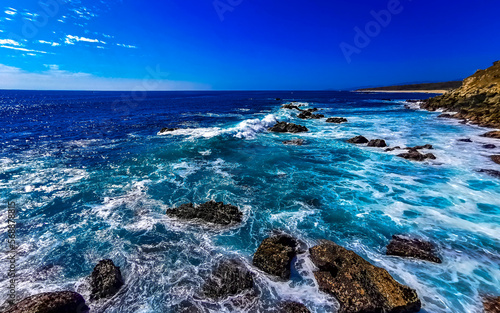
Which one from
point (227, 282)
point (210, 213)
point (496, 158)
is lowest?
point (227, 282)

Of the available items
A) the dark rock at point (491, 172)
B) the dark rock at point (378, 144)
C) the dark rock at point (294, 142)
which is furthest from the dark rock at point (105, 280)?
the dark rock at point (378, 144)

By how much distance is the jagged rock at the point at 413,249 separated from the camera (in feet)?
27.5

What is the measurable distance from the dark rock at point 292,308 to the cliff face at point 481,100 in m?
40.3

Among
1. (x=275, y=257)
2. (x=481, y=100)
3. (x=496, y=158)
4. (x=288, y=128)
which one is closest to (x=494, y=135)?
(x=496, y=158)

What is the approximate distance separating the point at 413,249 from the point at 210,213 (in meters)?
8.89

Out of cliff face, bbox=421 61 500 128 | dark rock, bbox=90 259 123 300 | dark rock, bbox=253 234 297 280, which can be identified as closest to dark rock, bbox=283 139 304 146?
dark rock, bbox=253 234 297 280

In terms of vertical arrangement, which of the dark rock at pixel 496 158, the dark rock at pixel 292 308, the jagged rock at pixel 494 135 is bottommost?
the dark rock at pixel 292 308

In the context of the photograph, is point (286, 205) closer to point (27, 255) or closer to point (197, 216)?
point (197, 216)

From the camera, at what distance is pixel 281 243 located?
891cm

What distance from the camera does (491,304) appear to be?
6.44m

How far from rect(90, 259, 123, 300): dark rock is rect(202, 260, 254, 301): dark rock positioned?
290 centimetres

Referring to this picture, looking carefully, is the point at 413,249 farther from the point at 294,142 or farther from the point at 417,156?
the point at 294,142

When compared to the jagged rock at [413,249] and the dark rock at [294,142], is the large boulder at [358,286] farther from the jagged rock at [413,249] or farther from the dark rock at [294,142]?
the dark rock at [294,142]

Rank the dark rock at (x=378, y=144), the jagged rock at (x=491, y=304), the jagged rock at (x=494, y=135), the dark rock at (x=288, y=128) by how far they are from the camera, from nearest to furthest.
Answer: the jagged rock at (x=491, y=304), the dark rock at (x=378, y=144), the jagged rock at (x=494, y=135), the dark rock at (x=288, y=128)
